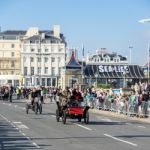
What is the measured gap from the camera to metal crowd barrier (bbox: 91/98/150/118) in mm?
37156

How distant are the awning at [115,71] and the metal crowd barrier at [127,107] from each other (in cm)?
5352

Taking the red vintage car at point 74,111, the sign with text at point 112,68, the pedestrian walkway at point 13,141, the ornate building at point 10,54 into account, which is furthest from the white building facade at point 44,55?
the pedestrian walkway at point 13,141

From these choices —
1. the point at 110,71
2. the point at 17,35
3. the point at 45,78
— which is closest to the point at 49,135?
the point at 110,71

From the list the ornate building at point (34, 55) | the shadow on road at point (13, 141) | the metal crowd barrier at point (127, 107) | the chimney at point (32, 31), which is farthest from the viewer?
the chimney at point (32, 31)

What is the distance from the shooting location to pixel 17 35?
19512 centimetres

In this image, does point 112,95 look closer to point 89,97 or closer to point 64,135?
point 89,97

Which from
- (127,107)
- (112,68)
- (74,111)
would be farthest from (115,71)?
(74,111)

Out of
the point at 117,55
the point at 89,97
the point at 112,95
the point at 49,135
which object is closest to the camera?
the point at 49,135

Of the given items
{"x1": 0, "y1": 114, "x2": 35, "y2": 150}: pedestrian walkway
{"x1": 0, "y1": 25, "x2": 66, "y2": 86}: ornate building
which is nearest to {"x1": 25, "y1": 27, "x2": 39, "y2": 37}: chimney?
{"x1": 0, "y1": 25, "x2": 66, "y2": 86}: ornate building

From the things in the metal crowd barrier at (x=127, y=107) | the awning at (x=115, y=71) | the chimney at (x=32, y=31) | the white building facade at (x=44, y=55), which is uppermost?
the chimney at (x=32, y=31)

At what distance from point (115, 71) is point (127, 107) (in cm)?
6649

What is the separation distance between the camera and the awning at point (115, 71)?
104 metres

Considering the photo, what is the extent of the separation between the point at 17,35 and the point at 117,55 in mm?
39697

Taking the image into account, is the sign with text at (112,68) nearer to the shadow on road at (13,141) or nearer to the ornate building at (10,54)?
the ornate building at (10,54)
